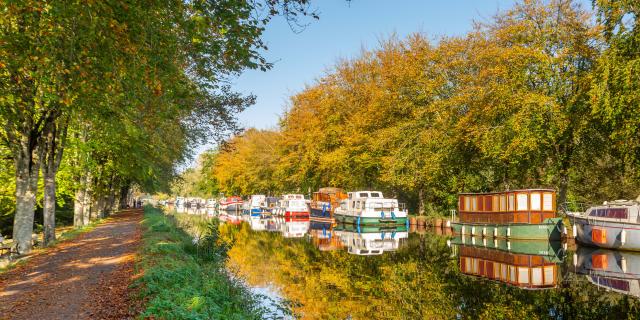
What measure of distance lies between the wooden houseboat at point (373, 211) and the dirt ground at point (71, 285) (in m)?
25.3

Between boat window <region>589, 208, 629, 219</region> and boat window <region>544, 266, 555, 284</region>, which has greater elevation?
boat window <region>589, 208, 629, 219</region>

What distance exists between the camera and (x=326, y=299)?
49.1ft

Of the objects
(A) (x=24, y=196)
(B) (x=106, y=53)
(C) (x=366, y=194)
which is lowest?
(C) (x=366, y=194)

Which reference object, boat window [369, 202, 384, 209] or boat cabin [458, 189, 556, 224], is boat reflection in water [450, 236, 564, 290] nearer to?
boat cabin [458, 189, 556, 224]

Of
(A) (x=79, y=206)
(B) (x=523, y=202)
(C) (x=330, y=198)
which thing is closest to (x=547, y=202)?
(B) (x=523, y=202)

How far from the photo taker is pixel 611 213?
1024 inches

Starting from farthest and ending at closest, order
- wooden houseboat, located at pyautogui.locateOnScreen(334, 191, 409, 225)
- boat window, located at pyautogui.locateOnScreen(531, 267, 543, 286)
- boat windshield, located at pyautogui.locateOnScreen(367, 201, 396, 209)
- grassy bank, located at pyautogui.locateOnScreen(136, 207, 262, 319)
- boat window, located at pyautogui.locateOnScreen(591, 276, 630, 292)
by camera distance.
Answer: boat windshield, located at pyautogui.locateOnScreen(367, 201, 396, 209)
wooden houseboat, located at pyautogui.locateOnScreen(334, 191, 409, 225)
boat window, located at pyautogui.locateOnScreen(531, 267, 543, 286)
boat window, located at pyautogui.locateOnScreen(591, 276, 630, 292)
grassy bank, located at pyautogui.locateOnScreen(136, 207, 262, 319)

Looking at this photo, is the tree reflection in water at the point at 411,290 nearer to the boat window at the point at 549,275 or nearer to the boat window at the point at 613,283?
the boat window at the point at 549,275

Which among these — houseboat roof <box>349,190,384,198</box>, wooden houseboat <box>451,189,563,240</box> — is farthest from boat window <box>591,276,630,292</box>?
houseboat roof <box>349,190,384,198</box>

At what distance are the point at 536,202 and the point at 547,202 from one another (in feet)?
2.54

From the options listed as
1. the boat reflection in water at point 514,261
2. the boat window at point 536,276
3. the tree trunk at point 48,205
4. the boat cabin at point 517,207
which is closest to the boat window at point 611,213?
the boat cabin at point 517,207

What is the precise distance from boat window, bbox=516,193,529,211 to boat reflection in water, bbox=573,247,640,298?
3847 mm

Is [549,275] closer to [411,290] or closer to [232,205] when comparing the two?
[411,290]

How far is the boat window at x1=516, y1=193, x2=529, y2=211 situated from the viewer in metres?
29.3
